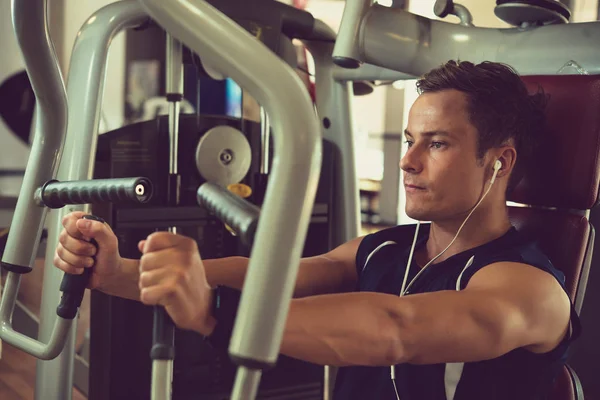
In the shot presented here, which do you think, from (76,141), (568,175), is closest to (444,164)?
(568,175)

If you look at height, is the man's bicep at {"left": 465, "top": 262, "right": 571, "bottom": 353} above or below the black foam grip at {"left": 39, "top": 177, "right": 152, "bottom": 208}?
below

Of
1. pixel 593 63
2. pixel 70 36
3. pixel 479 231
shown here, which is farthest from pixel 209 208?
pixel 70 36

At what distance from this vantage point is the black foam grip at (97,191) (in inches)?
31.4

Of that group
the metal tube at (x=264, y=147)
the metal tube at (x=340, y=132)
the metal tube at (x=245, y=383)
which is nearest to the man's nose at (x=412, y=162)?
the metal tube at (x=245, y=383)

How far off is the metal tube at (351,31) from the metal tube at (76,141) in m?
0.65

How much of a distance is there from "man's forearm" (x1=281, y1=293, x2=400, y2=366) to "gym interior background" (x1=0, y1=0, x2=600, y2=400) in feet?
4.72

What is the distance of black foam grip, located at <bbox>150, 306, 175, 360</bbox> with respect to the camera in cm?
72

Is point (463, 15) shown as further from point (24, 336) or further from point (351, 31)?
point (24, 336)

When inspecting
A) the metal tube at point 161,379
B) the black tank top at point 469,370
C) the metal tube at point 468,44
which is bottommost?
the black tank top at point 469,370

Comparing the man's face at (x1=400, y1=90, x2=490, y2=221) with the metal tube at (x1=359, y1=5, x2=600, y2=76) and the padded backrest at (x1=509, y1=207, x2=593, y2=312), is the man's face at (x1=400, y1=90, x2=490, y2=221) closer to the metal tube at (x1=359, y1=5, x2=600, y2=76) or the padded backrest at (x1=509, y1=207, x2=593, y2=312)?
the padded backrest at (x1=509, y1=207, x2=593, y2=312)

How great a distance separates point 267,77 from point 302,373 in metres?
1.95

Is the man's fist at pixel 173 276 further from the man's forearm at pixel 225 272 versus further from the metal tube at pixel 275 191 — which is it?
the man's forearm at pixel 225 272

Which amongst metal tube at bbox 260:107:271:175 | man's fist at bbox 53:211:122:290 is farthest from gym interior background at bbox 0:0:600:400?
man's fist at bbox 53:211:122:290

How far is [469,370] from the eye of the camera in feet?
3.83
